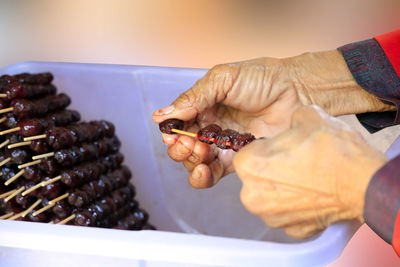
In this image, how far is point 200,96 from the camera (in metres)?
1.61

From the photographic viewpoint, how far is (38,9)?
3.36m

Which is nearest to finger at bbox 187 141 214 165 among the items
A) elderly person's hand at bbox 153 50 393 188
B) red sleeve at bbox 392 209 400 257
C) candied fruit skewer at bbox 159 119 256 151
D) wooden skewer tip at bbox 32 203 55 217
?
elderly person's hand at bbox 153 50 393 188

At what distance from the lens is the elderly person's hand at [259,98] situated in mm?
1662

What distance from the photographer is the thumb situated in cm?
160

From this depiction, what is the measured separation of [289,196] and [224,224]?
Result: 3.58 ft

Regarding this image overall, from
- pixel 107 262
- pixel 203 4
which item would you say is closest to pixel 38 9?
pixel 203 4

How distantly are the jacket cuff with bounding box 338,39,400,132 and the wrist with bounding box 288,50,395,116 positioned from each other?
37mm

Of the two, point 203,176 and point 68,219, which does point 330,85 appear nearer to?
point 203,176

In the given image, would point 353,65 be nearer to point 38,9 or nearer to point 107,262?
point 107,262

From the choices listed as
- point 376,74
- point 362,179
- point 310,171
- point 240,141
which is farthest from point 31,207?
point 376,74

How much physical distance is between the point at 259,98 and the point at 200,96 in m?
0.24

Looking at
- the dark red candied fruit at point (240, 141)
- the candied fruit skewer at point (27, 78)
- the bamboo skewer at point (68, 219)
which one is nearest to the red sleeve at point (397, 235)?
the dark red candied fruit at point (240, 141)

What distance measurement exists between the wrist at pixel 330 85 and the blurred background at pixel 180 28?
1432 mm

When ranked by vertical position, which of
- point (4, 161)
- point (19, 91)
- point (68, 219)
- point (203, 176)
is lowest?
point (68, 219)
